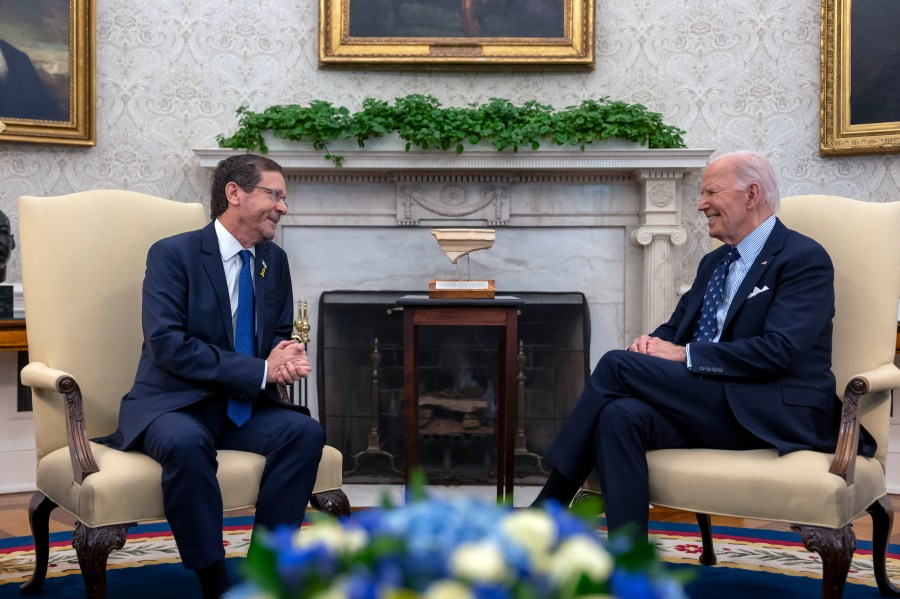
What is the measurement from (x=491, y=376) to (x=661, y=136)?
1557 mm

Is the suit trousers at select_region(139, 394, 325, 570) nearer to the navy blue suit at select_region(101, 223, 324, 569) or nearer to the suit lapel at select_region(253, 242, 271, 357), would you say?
the navy blue suit at select_region(101, 223, 324, 569)

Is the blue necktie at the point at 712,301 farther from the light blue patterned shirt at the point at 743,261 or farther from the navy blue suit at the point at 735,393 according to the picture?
the navy blue suit at the point at 735,393

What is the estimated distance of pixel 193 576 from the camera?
3.14 metres

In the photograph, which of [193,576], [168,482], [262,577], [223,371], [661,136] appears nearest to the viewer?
[262,577]

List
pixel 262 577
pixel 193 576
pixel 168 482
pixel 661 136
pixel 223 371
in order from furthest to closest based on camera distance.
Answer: pixel 661 136, pixel 193 576, pixel 223 371, pixel 168 482, pixel 262 577

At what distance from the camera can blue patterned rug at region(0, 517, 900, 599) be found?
3010mm

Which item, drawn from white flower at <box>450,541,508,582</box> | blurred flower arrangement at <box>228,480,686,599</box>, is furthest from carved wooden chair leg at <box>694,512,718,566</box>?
white flower at <box>450,541,508,582</box>

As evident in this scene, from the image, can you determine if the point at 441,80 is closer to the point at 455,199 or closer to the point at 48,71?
the point at 455,199

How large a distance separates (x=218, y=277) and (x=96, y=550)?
896 millimetres

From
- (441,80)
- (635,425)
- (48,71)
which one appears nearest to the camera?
(635,425)

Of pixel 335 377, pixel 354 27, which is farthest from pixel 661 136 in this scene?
pixel 335 377

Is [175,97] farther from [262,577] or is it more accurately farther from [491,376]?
[262,577]

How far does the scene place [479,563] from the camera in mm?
812

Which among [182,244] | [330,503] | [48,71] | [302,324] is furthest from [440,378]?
[48,71]
